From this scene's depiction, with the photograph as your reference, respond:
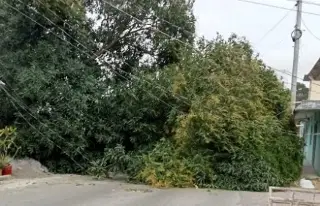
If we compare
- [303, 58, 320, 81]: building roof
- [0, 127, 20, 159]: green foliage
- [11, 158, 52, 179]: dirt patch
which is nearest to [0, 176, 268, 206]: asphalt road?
[11, 158, 52, 179]: dirt patch

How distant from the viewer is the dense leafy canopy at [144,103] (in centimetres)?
1297

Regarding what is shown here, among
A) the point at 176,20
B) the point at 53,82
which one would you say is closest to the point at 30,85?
the point at 53,82

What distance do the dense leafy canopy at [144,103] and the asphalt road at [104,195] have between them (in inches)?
47.7

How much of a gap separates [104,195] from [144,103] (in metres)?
4.88

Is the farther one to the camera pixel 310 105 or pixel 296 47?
pixel 296 47

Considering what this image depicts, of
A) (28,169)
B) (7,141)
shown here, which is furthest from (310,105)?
(7,141)

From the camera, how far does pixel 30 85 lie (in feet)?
47.9

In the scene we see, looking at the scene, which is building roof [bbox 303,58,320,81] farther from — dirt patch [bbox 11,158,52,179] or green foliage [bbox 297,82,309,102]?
dirt patch [bbox 11,158,52,179]

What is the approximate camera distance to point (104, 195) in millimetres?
10430

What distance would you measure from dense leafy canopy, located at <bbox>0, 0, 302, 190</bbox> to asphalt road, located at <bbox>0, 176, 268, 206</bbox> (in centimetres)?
121

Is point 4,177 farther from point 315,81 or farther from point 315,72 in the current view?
point 315,72

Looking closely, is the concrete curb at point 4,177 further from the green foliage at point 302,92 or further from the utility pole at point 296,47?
the green foliage at point 302,92

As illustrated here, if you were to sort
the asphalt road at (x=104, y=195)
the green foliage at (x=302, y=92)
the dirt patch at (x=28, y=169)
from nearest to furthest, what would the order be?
the asphalt road at (x=104, y=195), the dirt patch at (x=28, y=169), the green foliage at (x=302, y=92)

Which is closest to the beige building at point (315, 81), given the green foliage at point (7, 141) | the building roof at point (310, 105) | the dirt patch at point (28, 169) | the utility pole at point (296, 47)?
the utility pole at point (296, 47)
